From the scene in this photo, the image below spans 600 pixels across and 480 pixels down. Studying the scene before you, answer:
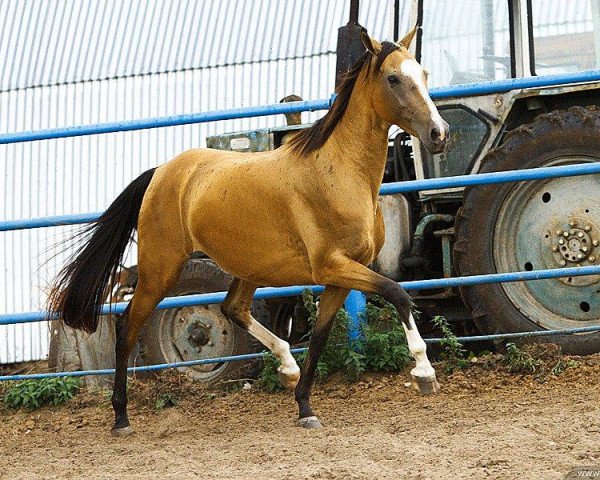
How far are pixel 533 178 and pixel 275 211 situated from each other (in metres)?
1.44

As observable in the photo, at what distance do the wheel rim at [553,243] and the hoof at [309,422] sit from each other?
64.1 inches

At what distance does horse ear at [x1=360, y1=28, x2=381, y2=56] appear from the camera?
5488 mm

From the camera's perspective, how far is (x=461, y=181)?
6.45 m

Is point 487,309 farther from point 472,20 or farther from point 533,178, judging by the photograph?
point 472,20

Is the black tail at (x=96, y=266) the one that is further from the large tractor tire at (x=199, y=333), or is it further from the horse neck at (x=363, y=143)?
the horse neck at (x=363, y=143)

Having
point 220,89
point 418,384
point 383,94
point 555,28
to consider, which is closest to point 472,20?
point 555,28

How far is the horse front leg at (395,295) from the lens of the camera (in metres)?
5.29

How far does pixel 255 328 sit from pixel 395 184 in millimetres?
1060

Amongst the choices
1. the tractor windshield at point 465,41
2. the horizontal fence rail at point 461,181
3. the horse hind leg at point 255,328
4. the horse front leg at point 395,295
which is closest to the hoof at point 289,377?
the horse hind leg at point 255,328

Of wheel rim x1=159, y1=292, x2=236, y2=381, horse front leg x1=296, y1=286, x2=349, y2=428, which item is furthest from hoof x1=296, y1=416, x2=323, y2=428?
wheel rim x1=159, y1=292, x2=236, y2=381

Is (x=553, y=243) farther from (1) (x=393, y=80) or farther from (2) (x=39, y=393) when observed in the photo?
(2) (x=39, y=393)

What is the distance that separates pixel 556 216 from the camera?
22.3 feet

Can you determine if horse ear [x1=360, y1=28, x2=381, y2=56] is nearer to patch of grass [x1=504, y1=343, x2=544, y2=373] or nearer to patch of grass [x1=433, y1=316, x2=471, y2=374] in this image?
patch of grass [x1=433, y1=316, x2=471, y2=374]

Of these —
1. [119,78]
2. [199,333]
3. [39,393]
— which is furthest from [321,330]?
[119,78]
